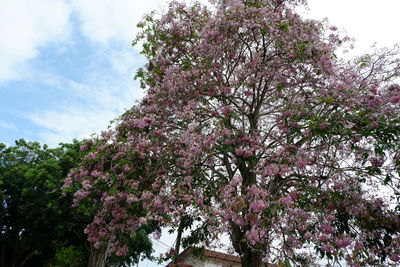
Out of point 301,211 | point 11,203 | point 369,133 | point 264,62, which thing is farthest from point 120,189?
point 11,203

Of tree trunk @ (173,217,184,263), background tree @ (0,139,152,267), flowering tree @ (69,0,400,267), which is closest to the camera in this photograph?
flowering tree @ (69,0,400,267)

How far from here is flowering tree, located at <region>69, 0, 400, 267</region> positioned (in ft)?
20.8

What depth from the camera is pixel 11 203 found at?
1825 centimetres

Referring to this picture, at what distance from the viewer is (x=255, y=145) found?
750cm

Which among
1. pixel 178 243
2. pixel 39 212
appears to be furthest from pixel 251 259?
pixel 39 212

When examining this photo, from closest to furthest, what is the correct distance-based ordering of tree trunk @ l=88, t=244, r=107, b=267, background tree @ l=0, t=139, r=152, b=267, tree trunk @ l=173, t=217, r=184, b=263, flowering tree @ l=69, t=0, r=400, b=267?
flowering tree @ l=69, t=0, r=400, b=267 < tree trunk @ l=173, t=217, r=184, b=263 < background tree @ l=0, t=139, r=152, b=267 < tree trunk @ l=88, t=244, r=107, b=267

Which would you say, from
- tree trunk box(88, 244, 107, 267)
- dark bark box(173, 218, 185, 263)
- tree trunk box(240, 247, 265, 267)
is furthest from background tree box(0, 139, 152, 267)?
tree trunk box(240, 247, 265, 267)

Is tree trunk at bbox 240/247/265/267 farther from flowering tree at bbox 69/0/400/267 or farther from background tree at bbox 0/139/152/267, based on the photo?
background tree at bbox 0/139/152/267

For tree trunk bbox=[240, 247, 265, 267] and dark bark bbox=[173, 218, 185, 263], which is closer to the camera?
tree trunk bbox=[240, 247, 265, 267]

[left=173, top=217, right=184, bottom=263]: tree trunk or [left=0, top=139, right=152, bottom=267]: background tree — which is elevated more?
[left=0, top=139, right=152, bottom=267]: background tree

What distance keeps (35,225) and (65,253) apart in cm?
689

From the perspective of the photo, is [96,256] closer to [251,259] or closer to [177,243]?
[177,243]

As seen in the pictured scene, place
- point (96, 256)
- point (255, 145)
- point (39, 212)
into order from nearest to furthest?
point (255, 145), point (39, 212), point (96, 256)

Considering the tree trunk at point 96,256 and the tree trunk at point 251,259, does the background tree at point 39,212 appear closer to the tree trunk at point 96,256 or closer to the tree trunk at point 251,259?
the tree trunk at point 96,256
